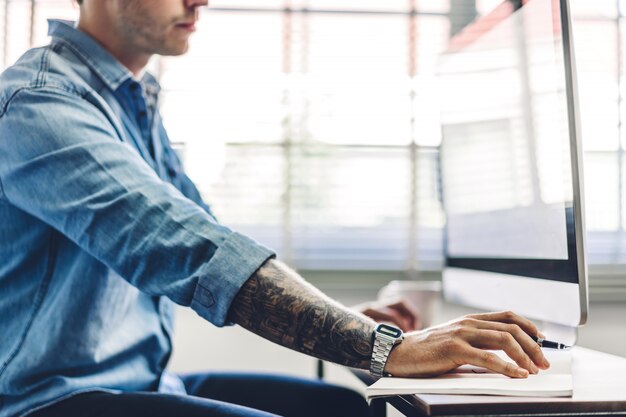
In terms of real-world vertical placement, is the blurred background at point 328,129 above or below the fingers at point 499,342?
above

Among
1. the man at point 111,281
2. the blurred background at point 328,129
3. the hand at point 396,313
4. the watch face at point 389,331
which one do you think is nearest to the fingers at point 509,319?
the man at point 111,281

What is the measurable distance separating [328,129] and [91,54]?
4.35 ft

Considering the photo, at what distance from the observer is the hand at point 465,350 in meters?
A: 0.84

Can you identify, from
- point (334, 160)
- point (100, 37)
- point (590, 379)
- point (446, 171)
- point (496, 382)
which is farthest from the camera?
point (334, 160)

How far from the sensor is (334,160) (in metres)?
2.48

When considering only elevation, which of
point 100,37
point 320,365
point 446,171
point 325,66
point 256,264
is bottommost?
point 320,365

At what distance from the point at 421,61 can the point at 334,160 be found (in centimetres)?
47

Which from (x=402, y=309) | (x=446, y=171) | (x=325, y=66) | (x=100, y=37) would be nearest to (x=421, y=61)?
(x=325, y=66)

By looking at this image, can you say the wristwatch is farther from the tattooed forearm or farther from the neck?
the neck

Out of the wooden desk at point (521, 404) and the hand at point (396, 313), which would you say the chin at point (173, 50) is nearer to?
the hand at point (396, 313)

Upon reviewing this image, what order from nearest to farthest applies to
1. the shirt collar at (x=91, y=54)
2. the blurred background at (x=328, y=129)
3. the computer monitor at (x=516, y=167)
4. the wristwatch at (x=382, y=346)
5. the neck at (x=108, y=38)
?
the wristwatch at (x=382, y=346), the computer monitor at (x=516, y=167), the shirt collar at (x=91, y=54), the neck at (x=108, y=38), the blurred background at (x=328, y=129)

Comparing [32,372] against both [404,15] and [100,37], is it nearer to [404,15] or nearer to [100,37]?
[100,37]

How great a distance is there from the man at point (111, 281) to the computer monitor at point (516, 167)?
23 centimetres

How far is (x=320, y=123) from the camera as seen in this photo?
97.4 inches
